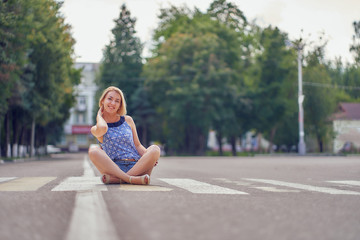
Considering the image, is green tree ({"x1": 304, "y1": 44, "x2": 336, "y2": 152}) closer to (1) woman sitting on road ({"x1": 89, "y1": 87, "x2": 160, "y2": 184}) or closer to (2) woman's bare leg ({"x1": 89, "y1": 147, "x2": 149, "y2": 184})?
(1) woman sitting on road ({"x1": 89, "y1": 87, "x2": 160, "y2": 184})

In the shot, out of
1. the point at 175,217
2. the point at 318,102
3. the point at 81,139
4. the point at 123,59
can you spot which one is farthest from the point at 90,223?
the point at 81,139

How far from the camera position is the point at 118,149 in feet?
24.5

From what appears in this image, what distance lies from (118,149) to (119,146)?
44 mm

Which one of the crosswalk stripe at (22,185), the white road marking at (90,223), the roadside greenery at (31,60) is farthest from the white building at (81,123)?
the white road marking at (90,223)

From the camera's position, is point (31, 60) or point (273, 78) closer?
point (31, 60)

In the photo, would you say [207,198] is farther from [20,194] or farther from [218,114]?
[218,114]

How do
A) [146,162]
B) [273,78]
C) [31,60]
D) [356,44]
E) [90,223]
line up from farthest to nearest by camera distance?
[356,44], [273,78], [31,60], [146,162], [90,223]

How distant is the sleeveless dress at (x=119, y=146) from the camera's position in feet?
24.5

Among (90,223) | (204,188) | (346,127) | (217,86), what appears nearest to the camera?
(90,223)

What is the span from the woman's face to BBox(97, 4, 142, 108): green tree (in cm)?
5631

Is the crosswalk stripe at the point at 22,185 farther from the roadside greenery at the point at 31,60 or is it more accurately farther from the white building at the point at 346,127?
the white building at the point at 346,127

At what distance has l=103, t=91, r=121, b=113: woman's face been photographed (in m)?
7.47

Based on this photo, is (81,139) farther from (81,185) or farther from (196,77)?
(81,185)

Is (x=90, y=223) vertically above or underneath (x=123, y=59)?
underneath
